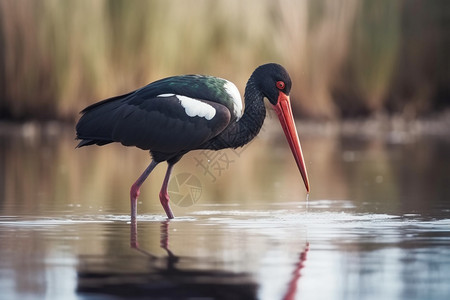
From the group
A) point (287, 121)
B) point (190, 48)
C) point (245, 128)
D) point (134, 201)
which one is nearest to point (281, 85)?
point (287, 121)

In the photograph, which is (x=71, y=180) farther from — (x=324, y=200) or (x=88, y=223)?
(x=88, y=223)

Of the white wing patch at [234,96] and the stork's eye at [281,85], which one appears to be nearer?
the white wing patch at [234,96]

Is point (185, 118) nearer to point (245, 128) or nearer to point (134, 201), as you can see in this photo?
point (245, 128)

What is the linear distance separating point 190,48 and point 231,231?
13.6 m

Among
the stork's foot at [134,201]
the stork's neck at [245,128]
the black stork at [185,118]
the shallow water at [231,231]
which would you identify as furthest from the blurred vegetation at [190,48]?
the stork's foot at [134,201]

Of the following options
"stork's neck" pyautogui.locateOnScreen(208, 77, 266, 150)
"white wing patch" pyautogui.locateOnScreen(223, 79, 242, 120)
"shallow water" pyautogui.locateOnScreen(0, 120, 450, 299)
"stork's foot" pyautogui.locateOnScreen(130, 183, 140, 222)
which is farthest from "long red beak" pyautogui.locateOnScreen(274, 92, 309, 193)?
"stork's foot" pyautogui.locateOnScreen(130, 183, 140, 222)

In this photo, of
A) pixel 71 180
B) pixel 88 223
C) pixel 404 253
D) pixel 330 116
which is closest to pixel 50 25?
pixel 330 116

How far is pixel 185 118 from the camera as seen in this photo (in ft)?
31.9

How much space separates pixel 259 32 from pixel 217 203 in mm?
11563

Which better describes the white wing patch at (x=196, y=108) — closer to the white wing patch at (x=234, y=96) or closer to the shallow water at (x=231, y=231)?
the white wing patch at (x=234, y=96)

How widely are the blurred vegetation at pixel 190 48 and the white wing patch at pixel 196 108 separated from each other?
11149 mm

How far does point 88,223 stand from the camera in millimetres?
8758

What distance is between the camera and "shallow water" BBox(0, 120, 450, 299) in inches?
229

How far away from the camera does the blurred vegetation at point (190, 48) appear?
21.2 m
